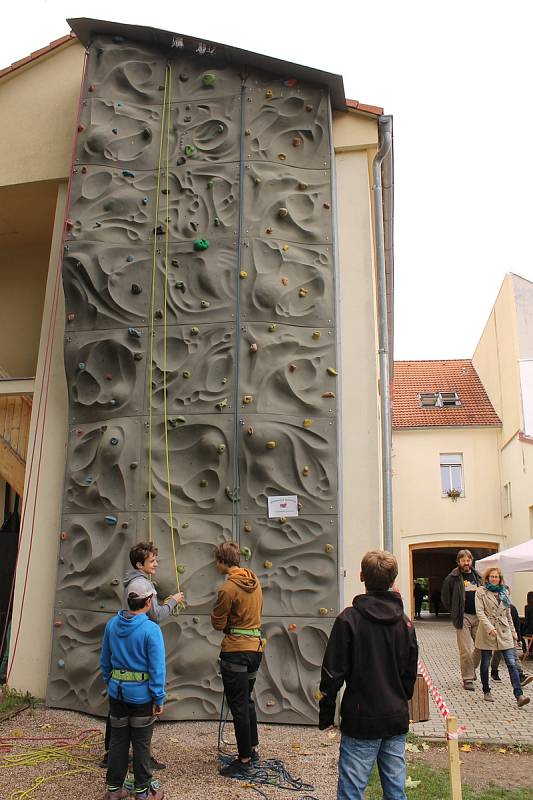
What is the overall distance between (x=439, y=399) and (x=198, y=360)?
2045 cm

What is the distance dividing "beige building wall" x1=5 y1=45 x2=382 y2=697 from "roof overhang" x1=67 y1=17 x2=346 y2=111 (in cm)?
57

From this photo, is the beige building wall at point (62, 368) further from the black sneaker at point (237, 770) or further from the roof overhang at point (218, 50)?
the black sneaker at point (237, 770)

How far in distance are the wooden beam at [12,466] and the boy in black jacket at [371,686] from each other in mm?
7826

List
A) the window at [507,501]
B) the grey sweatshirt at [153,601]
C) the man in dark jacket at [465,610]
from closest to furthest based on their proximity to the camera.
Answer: the grey sweatshirt at [153,601] < the man in dark jacket at [465,610] < the window at [507,501]

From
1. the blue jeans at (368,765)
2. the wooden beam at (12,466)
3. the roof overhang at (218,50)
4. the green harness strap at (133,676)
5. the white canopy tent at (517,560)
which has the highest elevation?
the roof overhang at (218,50)

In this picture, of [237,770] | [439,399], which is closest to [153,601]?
[237,770]

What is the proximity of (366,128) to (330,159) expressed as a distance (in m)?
0.90

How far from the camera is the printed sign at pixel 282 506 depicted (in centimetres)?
822

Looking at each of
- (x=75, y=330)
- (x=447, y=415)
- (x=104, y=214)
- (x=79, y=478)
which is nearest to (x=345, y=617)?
(x=79, y=478)

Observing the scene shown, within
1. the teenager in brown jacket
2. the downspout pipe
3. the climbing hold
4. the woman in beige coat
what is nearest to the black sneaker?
the teenager in brown jacket

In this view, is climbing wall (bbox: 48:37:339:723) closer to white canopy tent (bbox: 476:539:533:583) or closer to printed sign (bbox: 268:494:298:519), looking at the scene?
printed sign (bbox: 268:494:298:519)

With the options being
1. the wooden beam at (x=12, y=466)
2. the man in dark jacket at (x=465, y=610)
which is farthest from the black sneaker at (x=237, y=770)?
the wooden beam at (x=12, y=466)

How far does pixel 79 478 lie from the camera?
866cm

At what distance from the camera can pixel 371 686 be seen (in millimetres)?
4164
